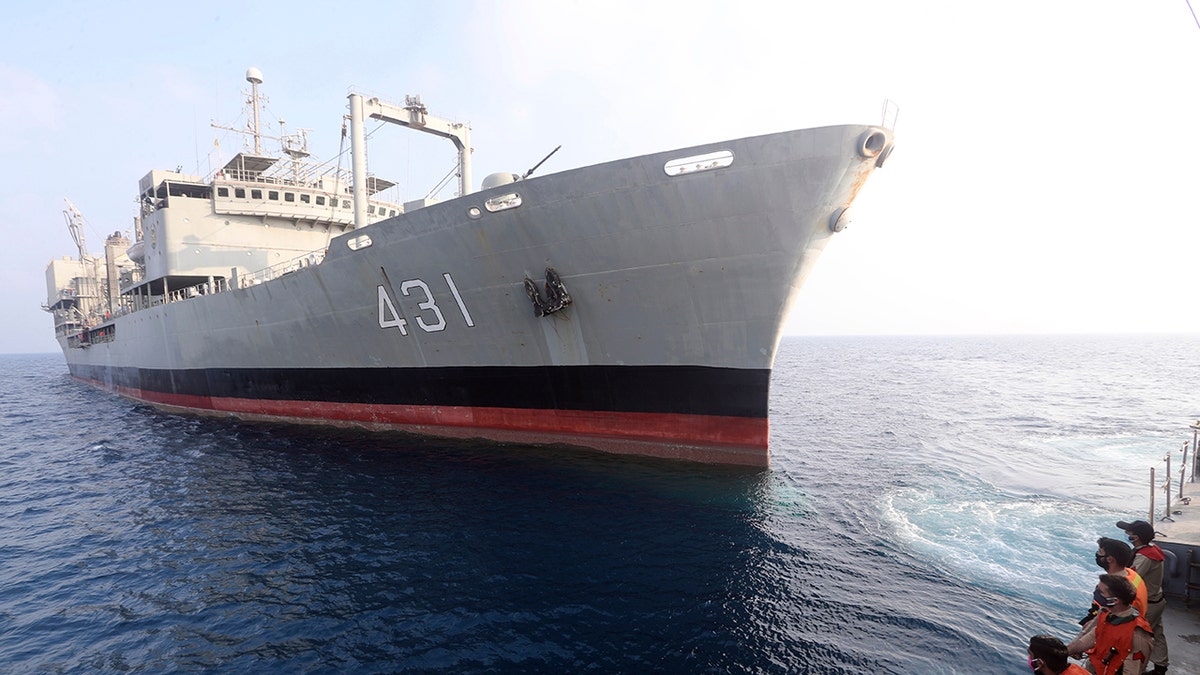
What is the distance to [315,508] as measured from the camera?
947 cm

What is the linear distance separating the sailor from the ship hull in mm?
6391

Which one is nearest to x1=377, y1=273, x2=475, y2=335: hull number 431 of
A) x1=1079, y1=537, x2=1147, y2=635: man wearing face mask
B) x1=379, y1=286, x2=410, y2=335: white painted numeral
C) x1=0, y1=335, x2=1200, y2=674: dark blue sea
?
x1=379, y1=286, x2=410, y2=335: white painted numeral

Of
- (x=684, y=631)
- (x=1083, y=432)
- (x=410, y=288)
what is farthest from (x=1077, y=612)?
(x=1083, y=432)

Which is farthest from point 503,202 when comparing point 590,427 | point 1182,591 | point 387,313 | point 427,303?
point 1182,591

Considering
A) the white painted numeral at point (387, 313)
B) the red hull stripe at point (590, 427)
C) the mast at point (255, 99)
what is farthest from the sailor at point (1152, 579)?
the mast at point (255, 99)

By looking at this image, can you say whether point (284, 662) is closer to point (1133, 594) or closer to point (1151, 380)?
point (1133, 594)

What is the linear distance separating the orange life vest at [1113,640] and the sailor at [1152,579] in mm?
716

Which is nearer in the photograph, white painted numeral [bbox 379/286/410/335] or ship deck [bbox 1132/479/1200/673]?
ship deck [bbox 1132/479/1200/673]

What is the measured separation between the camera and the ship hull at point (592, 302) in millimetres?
9734

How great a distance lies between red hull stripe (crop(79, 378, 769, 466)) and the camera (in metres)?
11.4

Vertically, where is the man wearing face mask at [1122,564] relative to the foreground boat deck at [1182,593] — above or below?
above

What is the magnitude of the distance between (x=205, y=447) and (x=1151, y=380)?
55.2 meters

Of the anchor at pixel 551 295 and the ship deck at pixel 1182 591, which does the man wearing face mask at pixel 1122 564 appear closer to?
the ship deck at pixel 1182 591

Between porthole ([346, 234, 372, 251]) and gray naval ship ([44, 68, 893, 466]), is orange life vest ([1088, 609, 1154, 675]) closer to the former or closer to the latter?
gray naval ship ([44, 68, 893, 466])
